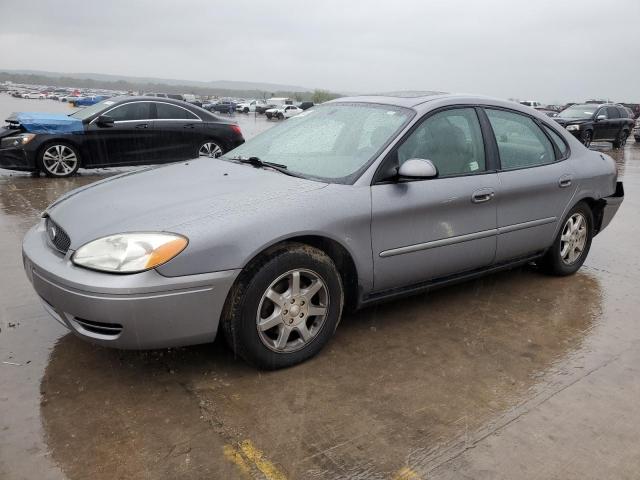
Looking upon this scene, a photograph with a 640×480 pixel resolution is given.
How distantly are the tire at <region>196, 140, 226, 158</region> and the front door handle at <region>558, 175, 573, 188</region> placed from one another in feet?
23.6

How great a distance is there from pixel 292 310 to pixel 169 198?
94 cm

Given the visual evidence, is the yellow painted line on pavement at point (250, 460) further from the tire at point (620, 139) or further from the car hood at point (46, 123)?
the tire at point (620, 139)

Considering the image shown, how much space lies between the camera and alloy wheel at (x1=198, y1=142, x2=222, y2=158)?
10.3m

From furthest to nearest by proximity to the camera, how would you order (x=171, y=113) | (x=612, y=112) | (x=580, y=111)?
(x=612, y=112), (x=580, y=111), (x=171, y=113)

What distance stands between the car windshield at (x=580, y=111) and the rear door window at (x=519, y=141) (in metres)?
16.7

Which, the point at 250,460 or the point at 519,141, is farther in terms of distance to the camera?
the point at 519,141

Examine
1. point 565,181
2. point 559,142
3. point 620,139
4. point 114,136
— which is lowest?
point 620,139

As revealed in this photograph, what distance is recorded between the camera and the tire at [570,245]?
15.1ft

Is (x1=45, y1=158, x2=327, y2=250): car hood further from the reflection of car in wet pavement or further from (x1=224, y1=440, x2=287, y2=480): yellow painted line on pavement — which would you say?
(x1=224, y1=440, x2=287, y2=480): yellow painted line on pavement

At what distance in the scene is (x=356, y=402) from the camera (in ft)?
9.11

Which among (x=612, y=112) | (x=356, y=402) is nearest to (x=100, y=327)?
(x=356, y=402)

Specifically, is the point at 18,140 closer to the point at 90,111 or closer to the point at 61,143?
the point at 61,143

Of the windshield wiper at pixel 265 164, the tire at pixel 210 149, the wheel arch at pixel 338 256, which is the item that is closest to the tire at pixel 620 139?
the tire at pixel 210 149

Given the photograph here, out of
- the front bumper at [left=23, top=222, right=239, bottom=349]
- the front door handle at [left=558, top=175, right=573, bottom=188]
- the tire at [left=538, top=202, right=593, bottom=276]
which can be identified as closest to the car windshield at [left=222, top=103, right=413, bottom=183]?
the front bumper at [left=23, top=222, right=239, bottom=349]
